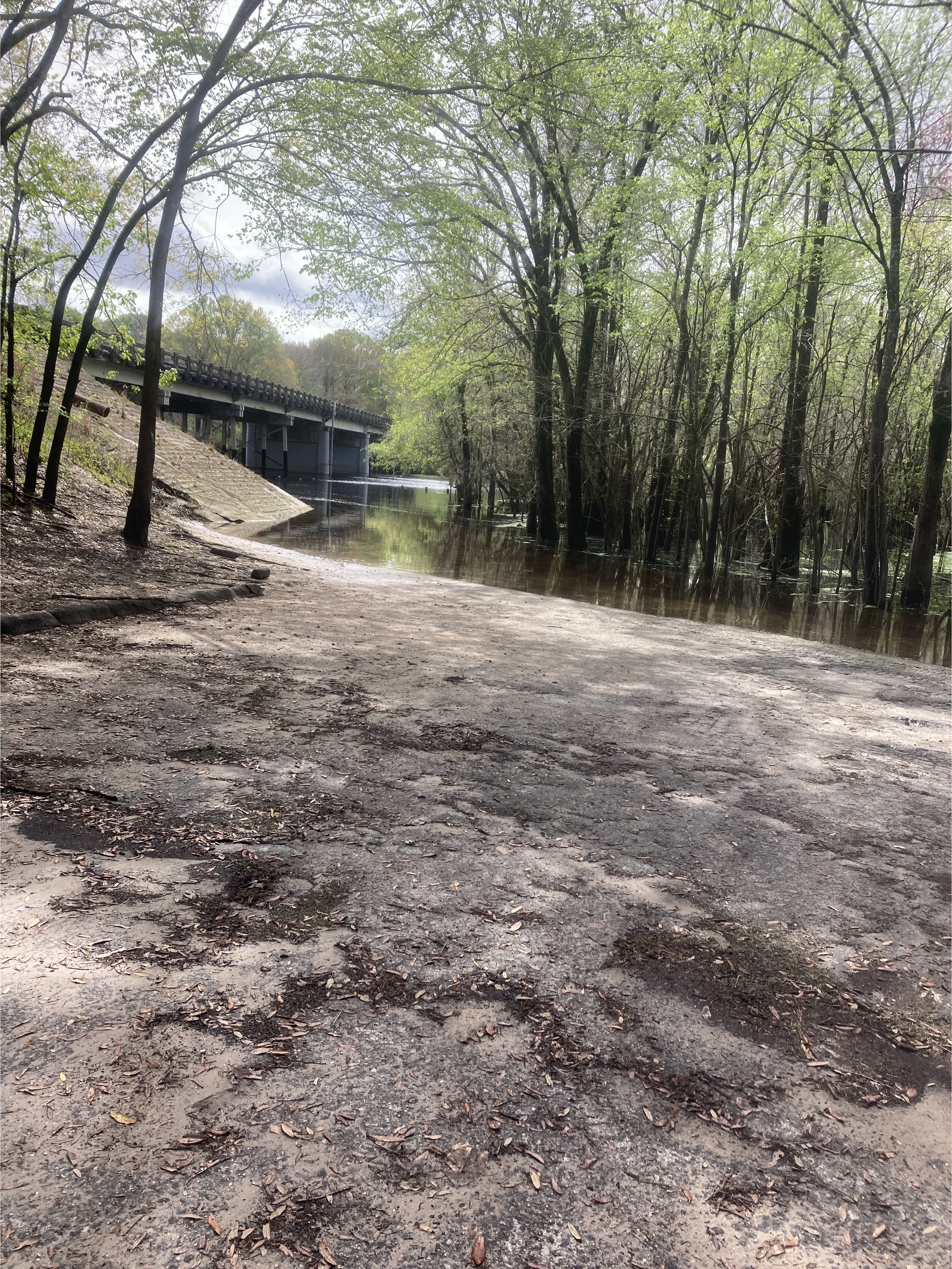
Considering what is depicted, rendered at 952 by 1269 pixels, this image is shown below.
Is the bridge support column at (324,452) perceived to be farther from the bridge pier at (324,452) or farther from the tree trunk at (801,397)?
the tree trunk at (801,397)

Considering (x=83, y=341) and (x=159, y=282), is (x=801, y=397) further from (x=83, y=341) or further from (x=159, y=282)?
(x=83, y=341)

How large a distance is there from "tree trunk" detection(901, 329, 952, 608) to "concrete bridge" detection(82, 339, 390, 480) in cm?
2655

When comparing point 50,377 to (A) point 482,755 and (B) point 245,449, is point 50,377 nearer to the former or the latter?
(A) point 482,755

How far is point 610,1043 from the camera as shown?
2.38 metres

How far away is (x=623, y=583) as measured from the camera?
1788 centimetres

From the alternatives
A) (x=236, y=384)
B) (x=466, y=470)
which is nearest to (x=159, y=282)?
(x=466, y=470)

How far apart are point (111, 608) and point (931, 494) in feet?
48.5

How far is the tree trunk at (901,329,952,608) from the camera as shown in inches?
590

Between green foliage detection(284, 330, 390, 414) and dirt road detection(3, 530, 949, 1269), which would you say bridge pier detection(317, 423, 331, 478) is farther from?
dirt road detection(3, 530, 949, 1269)

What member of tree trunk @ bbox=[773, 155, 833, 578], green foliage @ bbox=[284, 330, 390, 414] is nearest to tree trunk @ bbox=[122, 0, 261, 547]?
tree trunk @ bbox=[773, 155, 833, 578]

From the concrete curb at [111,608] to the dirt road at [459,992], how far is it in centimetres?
150

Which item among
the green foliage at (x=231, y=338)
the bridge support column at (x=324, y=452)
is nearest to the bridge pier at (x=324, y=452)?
the bridge support column at (x=324, y=452)

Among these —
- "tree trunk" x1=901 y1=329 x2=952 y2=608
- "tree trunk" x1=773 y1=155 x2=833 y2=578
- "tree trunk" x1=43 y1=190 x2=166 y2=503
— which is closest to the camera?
"tree trunk" x1=43 y1=190 x2=166 y2=503

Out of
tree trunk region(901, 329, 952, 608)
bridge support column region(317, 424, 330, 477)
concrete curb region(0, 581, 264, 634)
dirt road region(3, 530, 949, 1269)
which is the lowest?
dirt road region(3, 530, 949, 1269)
